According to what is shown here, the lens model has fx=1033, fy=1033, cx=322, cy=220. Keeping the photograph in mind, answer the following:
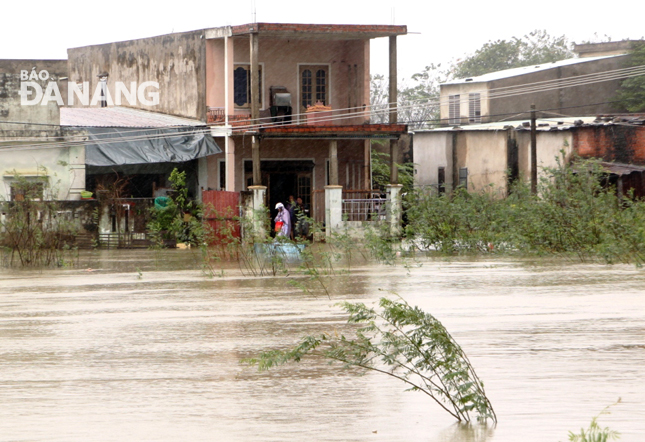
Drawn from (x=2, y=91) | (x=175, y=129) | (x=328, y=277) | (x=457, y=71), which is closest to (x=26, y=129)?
(x=2, y=91)

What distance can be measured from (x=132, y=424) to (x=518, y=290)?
25.0 feet

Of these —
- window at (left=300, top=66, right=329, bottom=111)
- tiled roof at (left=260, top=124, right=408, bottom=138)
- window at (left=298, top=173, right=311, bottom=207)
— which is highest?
window at (left=300, top=66, right=329, bottom=111)

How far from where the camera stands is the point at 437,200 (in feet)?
70.1

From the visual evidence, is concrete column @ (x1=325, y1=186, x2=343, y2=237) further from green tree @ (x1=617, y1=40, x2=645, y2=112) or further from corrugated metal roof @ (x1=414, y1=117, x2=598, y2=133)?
green tree @ (x1=617, y1=40, x2=645, y2=112)

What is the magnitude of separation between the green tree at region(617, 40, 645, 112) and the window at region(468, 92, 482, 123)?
19.7 ft

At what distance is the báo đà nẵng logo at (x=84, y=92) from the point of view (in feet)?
92.5

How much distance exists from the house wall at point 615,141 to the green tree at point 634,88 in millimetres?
7342

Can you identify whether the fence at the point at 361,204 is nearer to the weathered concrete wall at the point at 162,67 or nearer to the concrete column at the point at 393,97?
the concrete column at the point at 393,97

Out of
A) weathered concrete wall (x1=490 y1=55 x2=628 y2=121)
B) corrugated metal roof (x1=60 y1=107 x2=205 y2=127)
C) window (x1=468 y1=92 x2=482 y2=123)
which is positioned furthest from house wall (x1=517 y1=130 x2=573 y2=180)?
corrugated metal roof (x1=60 y1=107 x2=205 y2=127)

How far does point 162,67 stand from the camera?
3244 cm

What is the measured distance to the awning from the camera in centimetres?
2809

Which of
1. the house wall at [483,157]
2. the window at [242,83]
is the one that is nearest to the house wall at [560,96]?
the house wall at [483,157]

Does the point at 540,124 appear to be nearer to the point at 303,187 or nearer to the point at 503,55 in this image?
the point at 303,187

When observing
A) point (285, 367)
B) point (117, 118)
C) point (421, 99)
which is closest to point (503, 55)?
point (421, 99)
